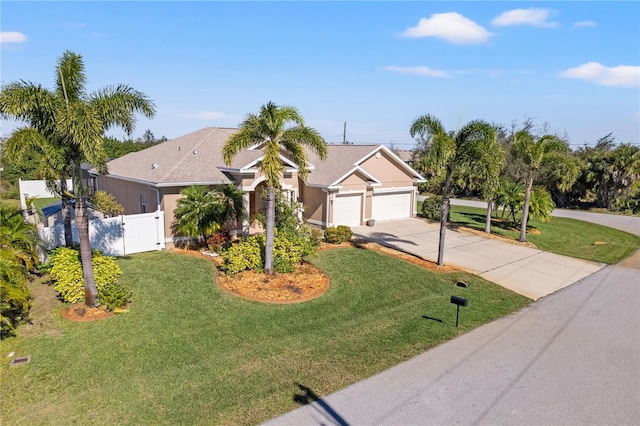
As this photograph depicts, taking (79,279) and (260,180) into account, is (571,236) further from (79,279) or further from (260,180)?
(79,279)

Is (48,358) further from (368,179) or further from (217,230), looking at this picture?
(368,179)

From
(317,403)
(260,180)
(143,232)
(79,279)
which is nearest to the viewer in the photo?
(317,403)

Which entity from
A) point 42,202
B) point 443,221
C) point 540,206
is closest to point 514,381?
point 443,221

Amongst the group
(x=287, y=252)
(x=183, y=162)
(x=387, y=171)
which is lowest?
(x=287, y=252)

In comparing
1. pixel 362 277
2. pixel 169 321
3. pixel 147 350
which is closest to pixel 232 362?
pixel 147 350

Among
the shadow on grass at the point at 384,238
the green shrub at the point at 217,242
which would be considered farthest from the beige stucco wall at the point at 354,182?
the green shrub at the point at 217,242

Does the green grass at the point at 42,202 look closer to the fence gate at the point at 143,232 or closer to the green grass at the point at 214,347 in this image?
the fence gate at the point at 143,232
